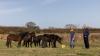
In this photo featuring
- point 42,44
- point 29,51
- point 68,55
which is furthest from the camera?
point 42,44

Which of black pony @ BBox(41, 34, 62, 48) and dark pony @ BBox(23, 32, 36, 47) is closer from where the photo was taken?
black pony @ BBox(41, 34, 62, 48)

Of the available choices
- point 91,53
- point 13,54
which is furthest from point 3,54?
point 91,53

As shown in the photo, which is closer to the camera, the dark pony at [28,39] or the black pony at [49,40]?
A: the black pony at [49,40]

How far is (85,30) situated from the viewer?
33.5 metres

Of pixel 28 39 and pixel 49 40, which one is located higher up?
pixel 28 39

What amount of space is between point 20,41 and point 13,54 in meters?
11.1

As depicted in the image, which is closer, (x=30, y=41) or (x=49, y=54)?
(x=49, y=54)

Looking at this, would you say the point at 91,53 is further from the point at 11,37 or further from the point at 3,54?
the point at 11,37

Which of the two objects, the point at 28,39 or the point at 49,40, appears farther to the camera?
the point at 28,39

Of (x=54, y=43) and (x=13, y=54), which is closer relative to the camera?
(x=13, y=54)

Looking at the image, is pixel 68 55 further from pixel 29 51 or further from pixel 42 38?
pixel 42 38

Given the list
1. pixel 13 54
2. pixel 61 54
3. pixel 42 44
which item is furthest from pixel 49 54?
pixel 42 44

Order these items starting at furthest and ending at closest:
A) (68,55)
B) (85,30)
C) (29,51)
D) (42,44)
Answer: (42,44) → (85,30) → (29,51) → (68,55)

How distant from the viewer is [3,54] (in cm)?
2756
